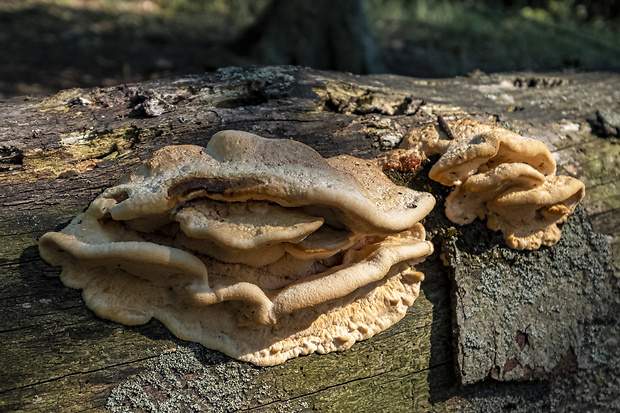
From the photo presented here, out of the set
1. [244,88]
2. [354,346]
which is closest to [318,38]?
[244,88]

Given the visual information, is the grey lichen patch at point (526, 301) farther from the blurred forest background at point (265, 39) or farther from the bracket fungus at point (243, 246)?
the blurred forest background at point (265, 39)

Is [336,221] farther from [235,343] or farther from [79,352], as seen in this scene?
[79,352]

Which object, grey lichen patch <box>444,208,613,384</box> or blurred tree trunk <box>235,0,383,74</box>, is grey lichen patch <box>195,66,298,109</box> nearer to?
grey lichen patch <box>444,208,613,384</box>

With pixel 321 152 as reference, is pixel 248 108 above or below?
above

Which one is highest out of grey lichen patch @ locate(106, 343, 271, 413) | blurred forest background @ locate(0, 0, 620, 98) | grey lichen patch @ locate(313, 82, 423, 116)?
grey lichen patch @ locate(313, 82, 423, 116)

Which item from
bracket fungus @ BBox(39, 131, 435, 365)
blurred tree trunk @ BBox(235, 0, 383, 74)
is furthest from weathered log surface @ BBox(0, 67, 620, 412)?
blurred tree trunk @ BBox(235, 0, 383, 74)

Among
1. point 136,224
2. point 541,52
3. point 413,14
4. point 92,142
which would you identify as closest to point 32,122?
point 92,142

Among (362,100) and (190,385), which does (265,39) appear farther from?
(190,385)

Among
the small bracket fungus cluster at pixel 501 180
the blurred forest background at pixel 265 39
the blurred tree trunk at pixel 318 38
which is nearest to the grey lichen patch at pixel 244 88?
the small bracket fungus cluster at pixel 501 180
